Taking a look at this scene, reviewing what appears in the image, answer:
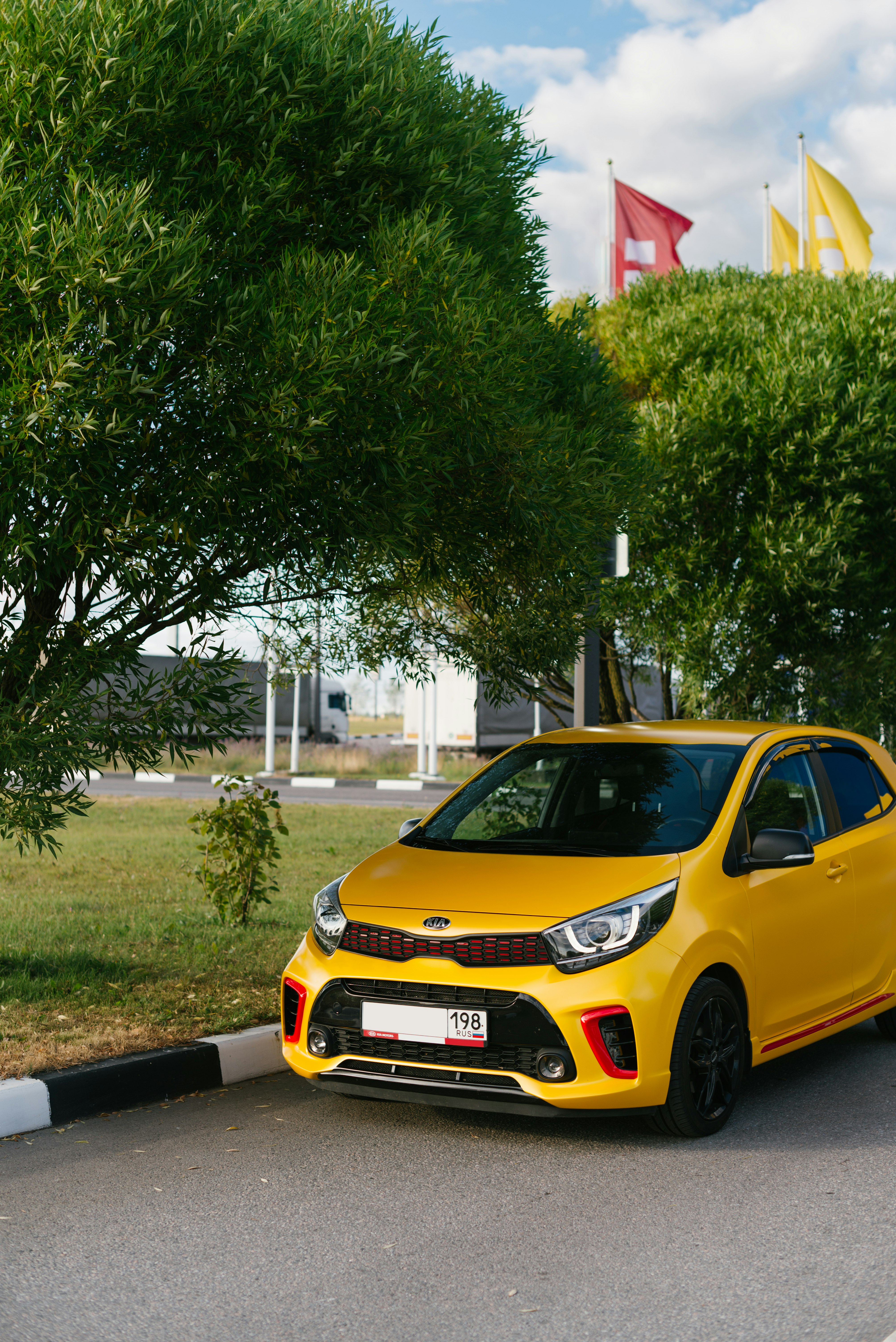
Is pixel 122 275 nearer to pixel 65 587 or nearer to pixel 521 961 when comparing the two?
pixel 65 587

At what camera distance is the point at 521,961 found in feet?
15.7

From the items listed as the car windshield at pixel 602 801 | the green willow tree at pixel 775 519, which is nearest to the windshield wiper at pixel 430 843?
the car windshield at pixel 602 801

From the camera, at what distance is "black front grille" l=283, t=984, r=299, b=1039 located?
5262mm

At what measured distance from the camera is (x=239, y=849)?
8930mm

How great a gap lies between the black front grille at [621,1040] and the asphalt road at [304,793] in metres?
14.9

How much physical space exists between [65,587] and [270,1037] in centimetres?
231

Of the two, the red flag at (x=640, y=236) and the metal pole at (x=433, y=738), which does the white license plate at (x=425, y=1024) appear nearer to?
the red flag at (x=640, y=236)

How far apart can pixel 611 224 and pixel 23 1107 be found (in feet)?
59.3

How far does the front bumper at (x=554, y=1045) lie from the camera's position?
182 inches

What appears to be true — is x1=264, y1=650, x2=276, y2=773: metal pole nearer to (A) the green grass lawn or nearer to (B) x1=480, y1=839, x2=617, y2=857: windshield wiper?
(A) the green grass lawn

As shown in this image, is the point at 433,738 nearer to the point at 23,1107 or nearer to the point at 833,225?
the point at 833,225

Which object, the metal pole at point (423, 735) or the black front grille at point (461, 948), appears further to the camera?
the metal pole at point (423, 735)

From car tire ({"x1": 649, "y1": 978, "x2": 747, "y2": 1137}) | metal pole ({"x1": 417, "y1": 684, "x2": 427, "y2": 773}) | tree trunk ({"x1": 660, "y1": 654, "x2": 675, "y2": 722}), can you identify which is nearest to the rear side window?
car tire ({"x1": 649, "y1": 978, "x2": 747, "y2": 1137})

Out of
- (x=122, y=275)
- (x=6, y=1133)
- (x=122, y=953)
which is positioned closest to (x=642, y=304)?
(x=122, y=953)
